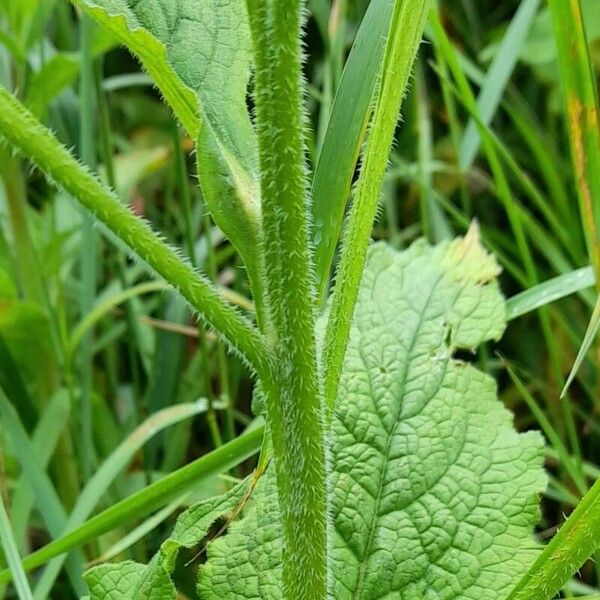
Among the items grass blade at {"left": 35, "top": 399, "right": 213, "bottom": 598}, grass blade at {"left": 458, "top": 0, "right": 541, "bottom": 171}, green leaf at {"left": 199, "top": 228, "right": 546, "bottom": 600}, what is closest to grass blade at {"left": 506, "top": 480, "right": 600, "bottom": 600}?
green leaf at {"left": 199, "top": 228, "right": 546, "bottom": 600}

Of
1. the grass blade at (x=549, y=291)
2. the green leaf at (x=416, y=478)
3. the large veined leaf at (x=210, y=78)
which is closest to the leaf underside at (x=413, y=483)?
the green leaf at (x=416, y=478)

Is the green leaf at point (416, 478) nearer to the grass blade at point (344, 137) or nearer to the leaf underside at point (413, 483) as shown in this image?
the leaf underside at point (413, 483)

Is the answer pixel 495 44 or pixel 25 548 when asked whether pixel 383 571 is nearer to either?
pixel 25 548

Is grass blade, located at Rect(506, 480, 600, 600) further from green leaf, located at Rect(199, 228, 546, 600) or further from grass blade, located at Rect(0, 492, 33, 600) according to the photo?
grass blade, located at Rect(0, 492, 33, 600)

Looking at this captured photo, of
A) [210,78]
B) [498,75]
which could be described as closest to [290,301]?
[210,78]

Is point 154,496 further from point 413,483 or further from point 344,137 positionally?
point 344,137

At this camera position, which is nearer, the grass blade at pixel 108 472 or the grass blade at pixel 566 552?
the grass blade at pixel 566 552

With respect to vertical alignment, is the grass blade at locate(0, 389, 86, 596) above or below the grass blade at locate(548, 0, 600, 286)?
below
